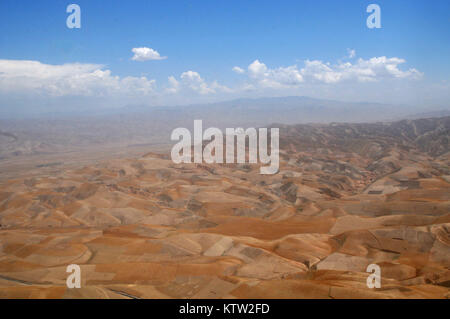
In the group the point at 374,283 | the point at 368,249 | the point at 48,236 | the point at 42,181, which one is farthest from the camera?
the point at 42,181

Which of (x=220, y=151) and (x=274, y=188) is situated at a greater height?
(x=220, y=151)

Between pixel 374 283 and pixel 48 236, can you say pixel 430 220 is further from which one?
pixel 48 236

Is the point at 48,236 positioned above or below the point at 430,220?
below

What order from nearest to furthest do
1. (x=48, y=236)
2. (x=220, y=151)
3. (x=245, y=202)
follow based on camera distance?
(x=48, y=236)
(x=245, y=202)
(x=220, y=151)

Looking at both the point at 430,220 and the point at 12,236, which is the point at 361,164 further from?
the point at 12,236

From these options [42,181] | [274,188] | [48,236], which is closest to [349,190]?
[274,188]

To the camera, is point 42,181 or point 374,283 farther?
point 42,181

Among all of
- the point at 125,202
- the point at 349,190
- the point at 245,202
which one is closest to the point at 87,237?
the point at 125,202
